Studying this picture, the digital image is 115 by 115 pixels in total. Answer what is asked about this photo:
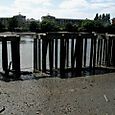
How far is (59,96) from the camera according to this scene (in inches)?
522

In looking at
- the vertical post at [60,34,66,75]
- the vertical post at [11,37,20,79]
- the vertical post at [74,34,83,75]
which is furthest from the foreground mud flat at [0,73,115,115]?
the vertical post at [74,34,83,75]

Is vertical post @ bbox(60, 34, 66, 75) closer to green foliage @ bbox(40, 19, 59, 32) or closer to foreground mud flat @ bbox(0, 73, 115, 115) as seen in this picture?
foreground mud flat @ bbox(0, 73, 115, 115)

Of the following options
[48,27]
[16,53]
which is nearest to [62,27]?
[48,27]

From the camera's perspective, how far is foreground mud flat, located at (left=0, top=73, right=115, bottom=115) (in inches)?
446

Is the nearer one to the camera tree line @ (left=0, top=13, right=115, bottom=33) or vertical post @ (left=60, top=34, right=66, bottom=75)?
vertical post @ (left=60, top=34, right=66, bottom=75)

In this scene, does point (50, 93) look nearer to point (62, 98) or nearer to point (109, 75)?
point (62, 98)

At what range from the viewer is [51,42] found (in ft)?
63.0

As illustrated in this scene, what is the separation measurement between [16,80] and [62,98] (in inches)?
181

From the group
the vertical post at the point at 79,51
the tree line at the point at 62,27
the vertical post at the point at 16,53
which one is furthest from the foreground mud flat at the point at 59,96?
the tree line at the point at 62,27

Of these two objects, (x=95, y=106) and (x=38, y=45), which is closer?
(x=95, y=106)

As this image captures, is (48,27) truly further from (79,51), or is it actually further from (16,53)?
(16,53)

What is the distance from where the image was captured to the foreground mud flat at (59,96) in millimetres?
11320

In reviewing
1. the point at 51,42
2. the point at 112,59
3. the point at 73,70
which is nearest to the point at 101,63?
the point at 112,59

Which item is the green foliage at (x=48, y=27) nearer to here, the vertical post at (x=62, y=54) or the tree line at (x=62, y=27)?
the tree line at (x=62, y=27)
